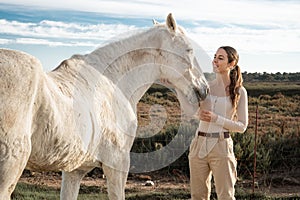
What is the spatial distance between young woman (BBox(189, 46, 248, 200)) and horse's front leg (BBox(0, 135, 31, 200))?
1.76 m

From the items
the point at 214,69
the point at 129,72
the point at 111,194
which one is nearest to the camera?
the point at 111,194

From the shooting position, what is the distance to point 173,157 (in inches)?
317

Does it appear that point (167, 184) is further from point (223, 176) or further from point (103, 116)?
point (103, 116)

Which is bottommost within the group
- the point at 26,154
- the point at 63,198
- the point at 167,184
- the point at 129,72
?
the point at 167,184

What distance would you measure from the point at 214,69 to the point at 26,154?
2022 mm

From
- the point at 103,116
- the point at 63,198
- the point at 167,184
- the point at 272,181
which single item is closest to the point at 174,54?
the point at 103,116

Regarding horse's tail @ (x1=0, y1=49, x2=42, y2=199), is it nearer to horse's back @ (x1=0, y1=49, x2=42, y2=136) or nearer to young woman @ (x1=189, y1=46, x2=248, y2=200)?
horse's back @ (x1=0, y1=49, x2=42, y2=136)

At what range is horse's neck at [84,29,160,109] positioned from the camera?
3.45 metres

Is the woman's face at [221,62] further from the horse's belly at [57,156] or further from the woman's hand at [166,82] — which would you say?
the horse's belly at [57,156]

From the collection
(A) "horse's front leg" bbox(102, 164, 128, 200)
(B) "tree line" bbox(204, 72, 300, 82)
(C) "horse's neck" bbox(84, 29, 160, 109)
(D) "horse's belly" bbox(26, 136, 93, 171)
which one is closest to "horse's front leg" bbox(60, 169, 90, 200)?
(A) "horse's front leg" bbox(102, 164, 128, 200)

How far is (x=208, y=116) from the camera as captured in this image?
3637 mm

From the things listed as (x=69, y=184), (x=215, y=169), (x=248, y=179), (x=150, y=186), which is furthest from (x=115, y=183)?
(x=248, y=179)

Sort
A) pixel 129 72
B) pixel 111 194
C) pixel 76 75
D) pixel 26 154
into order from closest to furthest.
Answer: pixel 26 154 → pixel 76 75 → pixel 111 194 → pixel 129 72

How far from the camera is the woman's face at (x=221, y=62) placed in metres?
3.77
